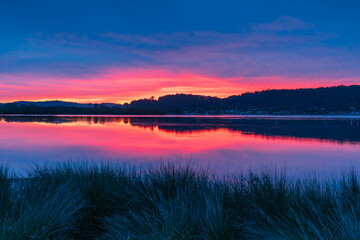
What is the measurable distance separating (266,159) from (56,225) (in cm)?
1096

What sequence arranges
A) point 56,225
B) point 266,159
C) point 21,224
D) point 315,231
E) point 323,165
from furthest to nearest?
point 266,159, point 323,165, point 56,225, point 21,224, point 315,231

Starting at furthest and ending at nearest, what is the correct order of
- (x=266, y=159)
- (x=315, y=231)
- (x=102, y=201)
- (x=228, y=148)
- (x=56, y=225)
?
(x=228, y=148) < (x=266, y=159) < (x=102, y=201) < (x=56, y=225) < (x=315, y=231)

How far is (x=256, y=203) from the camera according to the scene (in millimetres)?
4715

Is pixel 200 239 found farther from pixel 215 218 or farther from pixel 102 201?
pixel 102 201

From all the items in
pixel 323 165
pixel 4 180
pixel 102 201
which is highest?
pixel 4 180

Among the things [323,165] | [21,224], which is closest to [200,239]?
[21,224]

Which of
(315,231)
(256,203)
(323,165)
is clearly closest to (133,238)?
(256,203)

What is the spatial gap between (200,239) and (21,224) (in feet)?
7.37

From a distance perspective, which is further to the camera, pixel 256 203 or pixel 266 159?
pixel 266 159

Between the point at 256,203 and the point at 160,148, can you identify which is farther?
the point at 160,148

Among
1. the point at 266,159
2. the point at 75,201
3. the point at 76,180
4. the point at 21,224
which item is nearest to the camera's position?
the point at 21,224

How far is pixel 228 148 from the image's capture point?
17203 millimetres

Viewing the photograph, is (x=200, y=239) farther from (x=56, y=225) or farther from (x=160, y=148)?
(x=160, y=148)

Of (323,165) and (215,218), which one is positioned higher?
(215,218)
